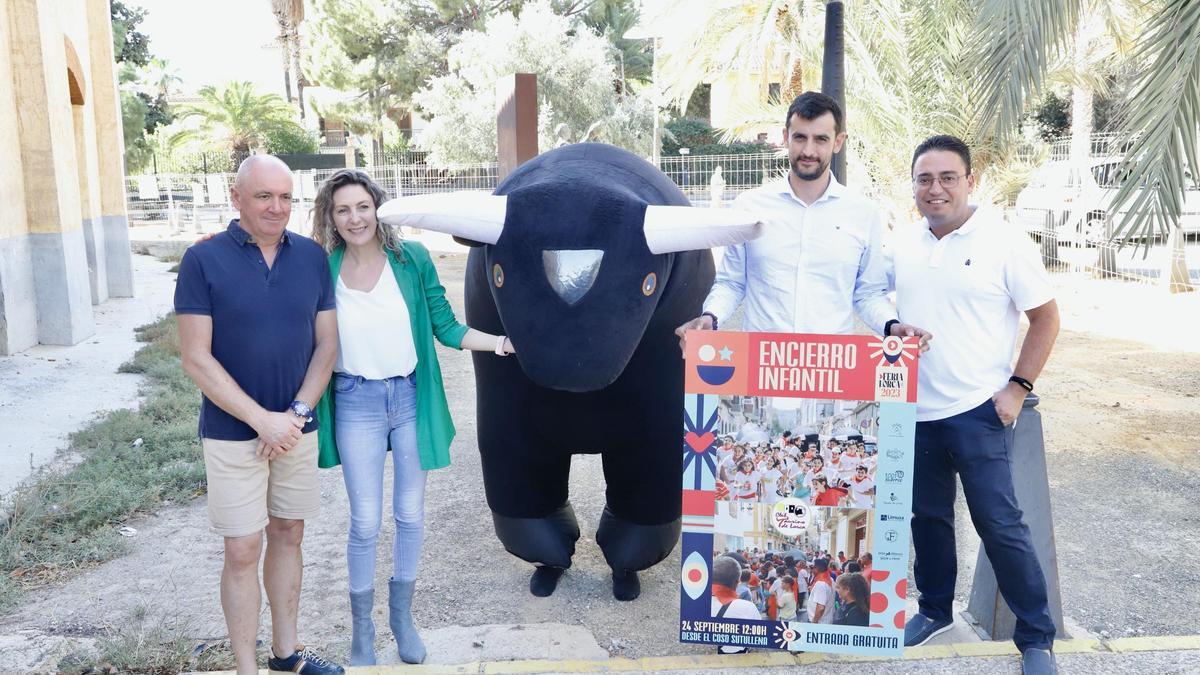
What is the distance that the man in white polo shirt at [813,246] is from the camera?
10.5 ft

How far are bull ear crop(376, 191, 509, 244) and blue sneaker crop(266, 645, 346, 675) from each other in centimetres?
159

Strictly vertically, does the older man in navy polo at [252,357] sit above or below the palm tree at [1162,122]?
below

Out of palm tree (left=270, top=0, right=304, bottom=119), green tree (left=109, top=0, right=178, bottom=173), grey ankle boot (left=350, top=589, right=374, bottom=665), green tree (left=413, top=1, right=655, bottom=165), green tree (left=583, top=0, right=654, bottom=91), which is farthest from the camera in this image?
palm tree (left=270, top=0, right=304, bottom=119)

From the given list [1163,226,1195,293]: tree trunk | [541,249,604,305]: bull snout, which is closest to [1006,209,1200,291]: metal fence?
[1163,226,1195,293]: tree trunk

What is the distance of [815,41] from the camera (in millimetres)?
14031

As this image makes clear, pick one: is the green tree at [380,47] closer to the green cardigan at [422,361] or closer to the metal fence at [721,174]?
the metal fence at [721,174]

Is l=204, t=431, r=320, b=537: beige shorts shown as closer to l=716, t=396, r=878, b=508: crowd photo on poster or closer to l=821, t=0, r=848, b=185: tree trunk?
l=716, t=396, r=878, b=508: crowd photo on poster

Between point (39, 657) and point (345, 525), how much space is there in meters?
1.78

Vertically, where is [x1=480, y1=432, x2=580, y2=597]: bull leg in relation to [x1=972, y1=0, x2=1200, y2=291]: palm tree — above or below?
below

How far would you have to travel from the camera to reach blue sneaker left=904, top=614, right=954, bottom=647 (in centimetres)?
342

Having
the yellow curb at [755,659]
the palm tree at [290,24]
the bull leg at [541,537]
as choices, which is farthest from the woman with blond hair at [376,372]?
the palm tree at [290,24]

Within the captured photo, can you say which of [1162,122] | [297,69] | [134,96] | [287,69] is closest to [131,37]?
[134,96]

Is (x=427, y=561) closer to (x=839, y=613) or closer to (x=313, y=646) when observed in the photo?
(x=313, y=646)

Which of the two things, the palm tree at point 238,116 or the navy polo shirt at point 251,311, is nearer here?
the navy polo shirt at point 251,311
